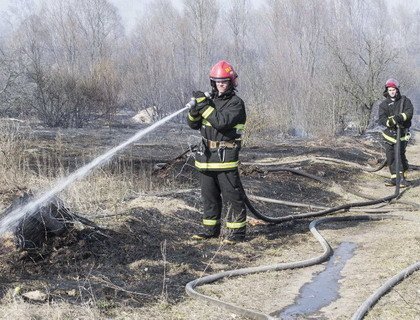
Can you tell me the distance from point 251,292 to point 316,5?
36.7 m

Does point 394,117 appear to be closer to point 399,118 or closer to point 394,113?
point 399,118

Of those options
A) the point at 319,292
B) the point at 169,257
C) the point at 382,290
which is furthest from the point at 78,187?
the point at 382,290

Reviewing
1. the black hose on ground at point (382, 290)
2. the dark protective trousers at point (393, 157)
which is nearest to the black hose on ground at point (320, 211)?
the dark protective trousers at point (393, 157)

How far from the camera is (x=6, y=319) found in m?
2.99

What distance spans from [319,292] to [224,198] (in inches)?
66.0

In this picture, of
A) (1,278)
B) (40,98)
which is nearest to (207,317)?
(1,278)

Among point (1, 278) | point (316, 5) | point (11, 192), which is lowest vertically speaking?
point (1, 278)

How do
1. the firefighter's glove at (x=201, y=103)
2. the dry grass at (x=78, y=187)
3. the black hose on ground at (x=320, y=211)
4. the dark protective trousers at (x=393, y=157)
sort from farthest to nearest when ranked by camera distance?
1. the dark protective trousers at (x=393, y=157)
2. the black hose on ground at (x=320, y=211)
3. the dry grass at (x=78, y=187)
4. the firefighter's glove at (x=201, y=103)

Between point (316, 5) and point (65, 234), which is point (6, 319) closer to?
point (65, 234)

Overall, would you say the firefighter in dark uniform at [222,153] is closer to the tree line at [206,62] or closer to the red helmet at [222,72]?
the red helmet at [222,72]

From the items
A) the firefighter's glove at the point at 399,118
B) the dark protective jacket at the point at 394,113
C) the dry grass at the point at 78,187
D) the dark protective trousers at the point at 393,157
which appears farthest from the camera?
the dark protective trousers at the point at 393,157

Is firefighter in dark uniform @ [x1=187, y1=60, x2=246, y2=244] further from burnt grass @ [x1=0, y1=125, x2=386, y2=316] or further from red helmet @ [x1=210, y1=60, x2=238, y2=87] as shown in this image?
burnt grass @ [x1=0, y1=125, x2=386, y2=316]

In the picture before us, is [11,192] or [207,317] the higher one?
[11,192]

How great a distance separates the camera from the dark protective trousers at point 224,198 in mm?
5328
